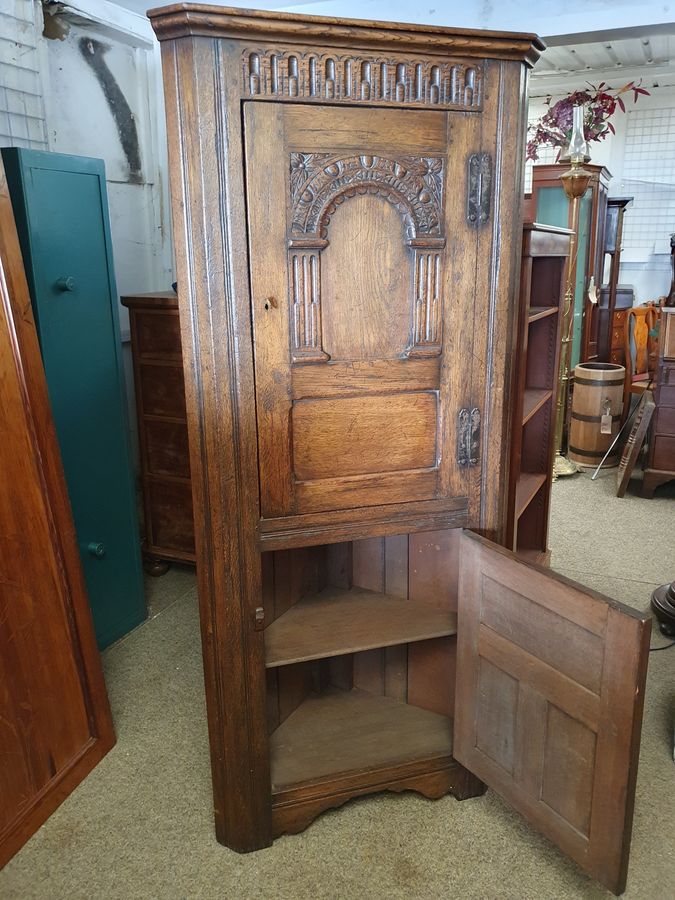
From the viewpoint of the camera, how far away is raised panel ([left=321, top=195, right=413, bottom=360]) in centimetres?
161

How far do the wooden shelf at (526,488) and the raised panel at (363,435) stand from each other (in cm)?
83

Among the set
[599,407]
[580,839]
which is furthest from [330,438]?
[599,407]

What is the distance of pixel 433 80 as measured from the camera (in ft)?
5.16

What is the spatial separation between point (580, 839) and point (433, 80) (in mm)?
1616

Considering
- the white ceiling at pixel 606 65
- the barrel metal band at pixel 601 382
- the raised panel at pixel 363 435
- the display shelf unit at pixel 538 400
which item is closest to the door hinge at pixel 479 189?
the raised panel at pixel 363 435

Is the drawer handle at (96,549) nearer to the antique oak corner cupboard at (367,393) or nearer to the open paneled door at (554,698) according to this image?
the antique oak corner cupboard at (367,393)

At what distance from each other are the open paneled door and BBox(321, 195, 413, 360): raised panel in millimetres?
519

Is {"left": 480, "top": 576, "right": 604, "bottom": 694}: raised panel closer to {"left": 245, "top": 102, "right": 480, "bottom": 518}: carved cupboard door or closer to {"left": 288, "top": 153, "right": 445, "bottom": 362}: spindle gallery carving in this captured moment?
{"left": 245, "top": 102, "right": 480, "bottom": 518}: carved cupboard door

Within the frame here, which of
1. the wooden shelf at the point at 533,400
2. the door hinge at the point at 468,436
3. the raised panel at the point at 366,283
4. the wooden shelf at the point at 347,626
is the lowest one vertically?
the wooden shelf at the point at 347,626

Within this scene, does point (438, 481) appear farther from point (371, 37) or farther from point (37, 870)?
point (37, 870)

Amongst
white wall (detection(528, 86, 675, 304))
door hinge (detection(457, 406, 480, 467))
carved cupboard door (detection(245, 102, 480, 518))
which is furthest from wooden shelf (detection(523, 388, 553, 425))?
white wall (detection(528, 86, 675, 304))

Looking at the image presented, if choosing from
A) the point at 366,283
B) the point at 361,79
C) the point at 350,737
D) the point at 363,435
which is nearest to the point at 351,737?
the point at 350,737

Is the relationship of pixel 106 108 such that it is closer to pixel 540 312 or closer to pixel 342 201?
pixel 540 312

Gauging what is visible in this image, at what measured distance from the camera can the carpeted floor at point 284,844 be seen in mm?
1750
